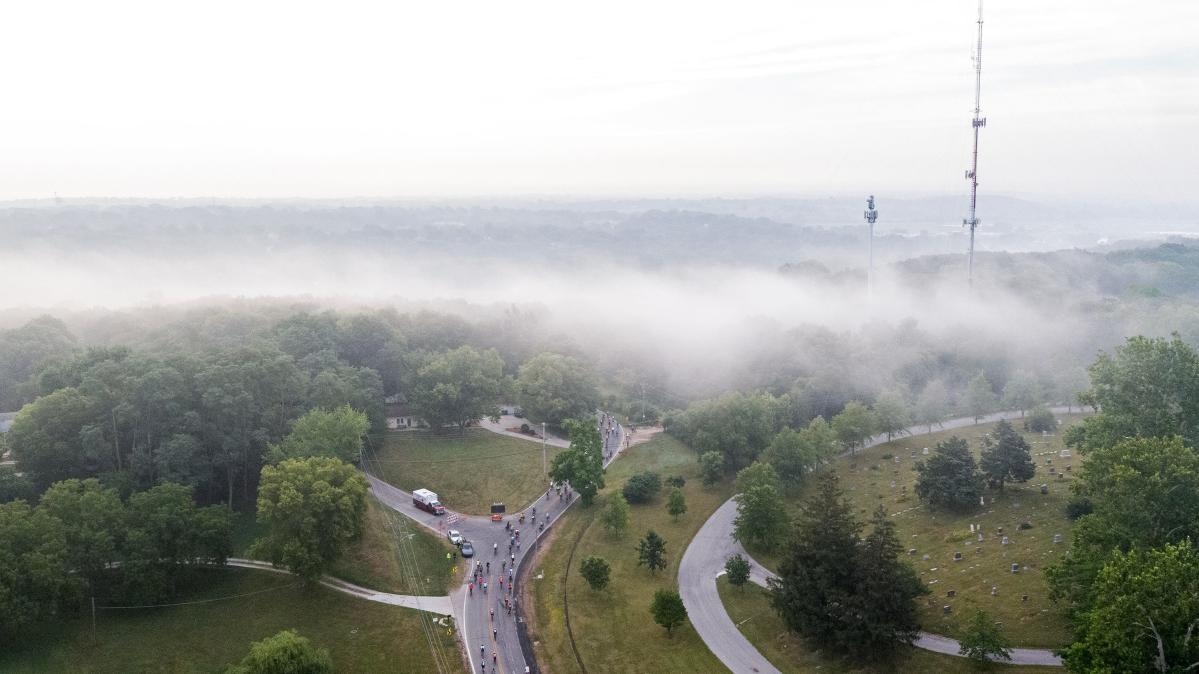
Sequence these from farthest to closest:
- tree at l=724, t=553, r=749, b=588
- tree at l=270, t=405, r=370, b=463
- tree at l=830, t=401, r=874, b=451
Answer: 1. tree at l=830, t=401, r=874, b=451
2. tree at l=270, t=405, r=370, b=463
3. tree at l=724, t=553, r=749, b=588

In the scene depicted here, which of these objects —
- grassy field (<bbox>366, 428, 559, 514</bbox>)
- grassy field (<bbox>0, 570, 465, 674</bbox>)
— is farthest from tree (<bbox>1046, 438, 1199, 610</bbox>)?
grassy field (<bbox>366, 428, 559, 514</bbox>)

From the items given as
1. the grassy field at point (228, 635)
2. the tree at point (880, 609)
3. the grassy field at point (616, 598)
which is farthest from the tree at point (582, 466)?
the tree at point (880, 609)

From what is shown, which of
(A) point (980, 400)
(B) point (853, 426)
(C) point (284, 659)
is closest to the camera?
(C) point (284, 659)

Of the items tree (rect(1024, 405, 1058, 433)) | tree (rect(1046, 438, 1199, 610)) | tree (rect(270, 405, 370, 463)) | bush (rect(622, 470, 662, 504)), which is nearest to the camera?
tree (rect(1046, 438, 1199, 610))

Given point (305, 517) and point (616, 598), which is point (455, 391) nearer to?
point (305, 517)

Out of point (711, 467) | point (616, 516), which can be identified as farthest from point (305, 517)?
point (711, 467)

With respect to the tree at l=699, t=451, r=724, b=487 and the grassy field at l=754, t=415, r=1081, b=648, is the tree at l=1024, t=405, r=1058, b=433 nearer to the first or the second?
the grassy field at l=754, t=415, r=1081, b=648

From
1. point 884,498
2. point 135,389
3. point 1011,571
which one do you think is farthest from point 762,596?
point 135,389

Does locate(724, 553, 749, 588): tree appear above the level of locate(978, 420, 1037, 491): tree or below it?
below
